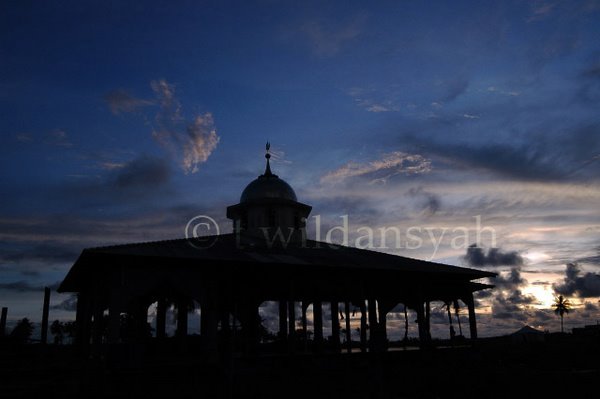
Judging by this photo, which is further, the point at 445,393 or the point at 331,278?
the point at 331,278

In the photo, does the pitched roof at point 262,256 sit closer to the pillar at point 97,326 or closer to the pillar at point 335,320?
the pillar at point 97,326

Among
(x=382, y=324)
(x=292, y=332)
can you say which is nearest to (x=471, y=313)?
(x=382, y=324)

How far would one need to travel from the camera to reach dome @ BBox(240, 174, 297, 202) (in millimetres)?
30125

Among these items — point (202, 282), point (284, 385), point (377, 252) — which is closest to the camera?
point (284, 385)

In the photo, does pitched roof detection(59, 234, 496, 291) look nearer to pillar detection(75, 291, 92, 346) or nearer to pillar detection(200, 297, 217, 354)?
pillar detection(75, 291, 92, 346)

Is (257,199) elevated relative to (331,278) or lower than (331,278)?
elevated

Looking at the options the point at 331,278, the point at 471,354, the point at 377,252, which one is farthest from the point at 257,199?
the point at 471,354

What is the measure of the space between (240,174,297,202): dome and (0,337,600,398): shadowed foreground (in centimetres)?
1063

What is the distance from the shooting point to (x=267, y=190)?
99.2ft

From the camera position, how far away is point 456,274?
24.0m

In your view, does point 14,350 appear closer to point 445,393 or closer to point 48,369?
point 48,369

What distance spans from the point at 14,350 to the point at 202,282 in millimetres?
10997

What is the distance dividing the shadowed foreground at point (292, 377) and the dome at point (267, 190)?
10.6 meters

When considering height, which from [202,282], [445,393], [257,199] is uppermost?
[257,199]
